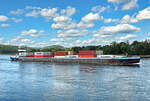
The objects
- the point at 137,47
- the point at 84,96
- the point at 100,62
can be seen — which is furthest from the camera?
the point at 137,47

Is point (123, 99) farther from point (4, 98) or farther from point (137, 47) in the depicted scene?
point (137, 47)

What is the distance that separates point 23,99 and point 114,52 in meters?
176

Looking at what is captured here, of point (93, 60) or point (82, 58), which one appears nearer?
point (93, 60)

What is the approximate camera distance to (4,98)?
2641 cm

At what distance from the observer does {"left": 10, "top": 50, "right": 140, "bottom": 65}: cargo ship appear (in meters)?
86.1

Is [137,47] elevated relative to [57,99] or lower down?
elevated

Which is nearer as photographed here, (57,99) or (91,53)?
(57,99)

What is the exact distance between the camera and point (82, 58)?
336ft

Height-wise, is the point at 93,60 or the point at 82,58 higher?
the point at 82,58

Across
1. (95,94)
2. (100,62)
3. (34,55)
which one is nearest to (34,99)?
(95,94)

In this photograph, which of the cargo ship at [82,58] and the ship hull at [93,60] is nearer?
the ship hull at [93,60]

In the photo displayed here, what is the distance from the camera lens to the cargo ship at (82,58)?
8606 cm

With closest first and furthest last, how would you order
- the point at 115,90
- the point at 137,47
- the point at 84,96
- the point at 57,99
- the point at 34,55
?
the point at 57,99 → the point at 84,96 → the point at 115,90 → the point at 34,55 → the point at 137,47

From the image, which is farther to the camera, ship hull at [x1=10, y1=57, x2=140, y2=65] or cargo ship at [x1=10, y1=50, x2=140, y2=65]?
cargo ship at [x1=10, y1=50, x2=140, y2=65]
